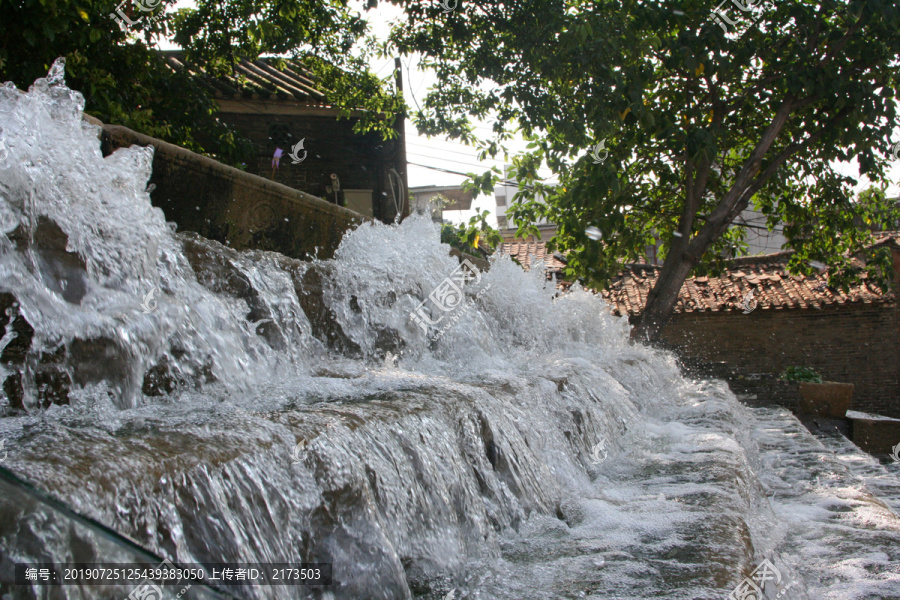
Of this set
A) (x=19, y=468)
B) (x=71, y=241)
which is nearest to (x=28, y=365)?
(x=71, y=241)

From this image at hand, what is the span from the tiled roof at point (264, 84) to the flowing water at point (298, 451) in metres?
9.18

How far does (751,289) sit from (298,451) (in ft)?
48.4

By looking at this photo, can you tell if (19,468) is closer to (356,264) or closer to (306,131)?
(356,264)

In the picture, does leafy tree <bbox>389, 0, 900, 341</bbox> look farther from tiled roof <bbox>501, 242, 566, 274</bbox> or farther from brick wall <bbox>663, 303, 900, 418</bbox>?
tiled roof <bbox>501, 242, 566, 274</bbox>

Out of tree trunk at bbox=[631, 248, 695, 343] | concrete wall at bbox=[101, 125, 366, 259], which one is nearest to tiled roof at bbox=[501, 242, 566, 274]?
tree trunk at bbox=[631, 248, 695, 343]

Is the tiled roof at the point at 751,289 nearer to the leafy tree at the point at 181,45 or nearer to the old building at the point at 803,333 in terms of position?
the old building at the point at 803,333

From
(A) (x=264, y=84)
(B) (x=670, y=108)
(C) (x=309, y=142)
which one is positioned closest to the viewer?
(B) (x=670, y=108)

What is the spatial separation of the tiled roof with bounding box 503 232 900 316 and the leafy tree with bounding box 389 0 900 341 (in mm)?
2131

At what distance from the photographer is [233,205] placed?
412 centimetres

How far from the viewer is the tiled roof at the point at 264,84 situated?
12.7 metres

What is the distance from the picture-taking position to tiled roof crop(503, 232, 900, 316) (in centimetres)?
1395

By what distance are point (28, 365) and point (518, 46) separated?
22.1 feet

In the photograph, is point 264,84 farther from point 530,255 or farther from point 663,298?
point 663,298

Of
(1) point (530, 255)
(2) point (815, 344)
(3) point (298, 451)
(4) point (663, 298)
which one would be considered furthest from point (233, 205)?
(1) point (530, 255)
